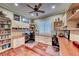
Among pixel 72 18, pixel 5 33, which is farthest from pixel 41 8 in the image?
pixel 5 33

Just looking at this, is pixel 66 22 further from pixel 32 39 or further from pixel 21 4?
pixel 21 4

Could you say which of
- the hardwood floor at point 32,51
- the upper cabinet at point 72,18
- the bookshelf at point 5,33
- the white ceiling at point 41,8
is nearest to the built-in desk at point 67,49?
the hardwood floor at point 32,51

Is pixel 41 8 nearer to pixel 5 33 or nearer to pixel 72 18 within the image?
pixel 72 18

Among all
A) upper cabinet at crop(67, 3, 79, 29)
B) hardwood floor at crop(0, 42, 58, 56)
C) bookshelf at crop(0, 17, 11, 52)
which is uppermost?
upper cabinet at crop(67, 3, 79, 29)

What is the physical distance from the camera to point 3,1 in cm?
155

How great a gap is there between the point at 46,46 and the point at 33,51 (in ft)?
0.77

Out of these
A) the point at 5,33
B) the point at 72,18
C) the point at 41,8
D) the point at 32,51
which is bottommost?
the point at 32,51

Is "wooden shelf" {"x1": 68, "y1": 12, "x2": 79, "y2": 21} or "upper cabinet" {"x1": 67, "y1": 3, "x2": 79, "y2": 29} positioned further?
"upper cabinet" {"x1": 67, "y1": 3, "x2": 79, "y2": 29}

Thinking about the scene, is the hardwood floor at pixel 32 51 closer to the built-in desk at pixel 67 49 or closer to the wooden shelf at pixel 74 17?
the built-in desk at pixel 67 49

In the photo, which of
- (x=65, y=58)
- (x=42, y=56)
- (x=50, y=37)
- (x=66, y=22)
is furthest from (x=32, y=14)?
(x=65, y=58)

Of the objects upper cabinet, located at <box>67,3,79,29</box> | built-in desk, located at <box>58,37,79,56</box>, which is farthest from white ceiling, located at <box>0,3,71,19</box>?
built-in desk, located at <box>58,37,79,56</box>

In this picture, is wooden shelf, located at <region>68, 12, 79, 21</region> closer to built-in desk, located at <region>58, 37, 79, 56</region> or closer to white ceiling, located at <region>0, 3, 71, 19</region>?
white ceiling, located at <region>0, 3, 71, 19</region>

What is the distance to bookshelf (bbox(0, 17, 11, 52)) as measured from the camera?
5.05 feet

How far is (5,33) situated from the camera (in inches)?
62.5
